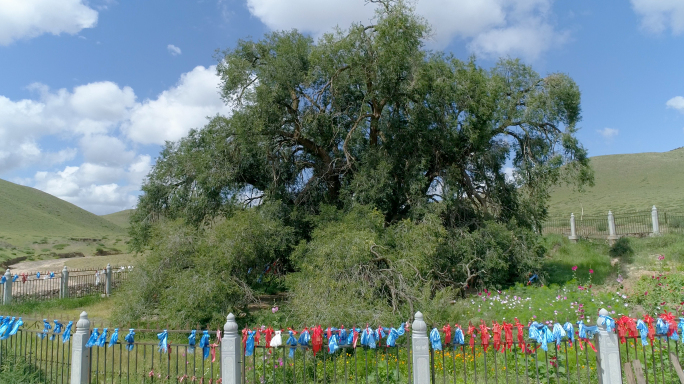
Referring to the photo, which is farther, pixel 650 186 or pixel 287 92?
pixel 650 186

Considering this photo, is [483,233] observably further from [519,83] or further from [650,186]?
[650,186]

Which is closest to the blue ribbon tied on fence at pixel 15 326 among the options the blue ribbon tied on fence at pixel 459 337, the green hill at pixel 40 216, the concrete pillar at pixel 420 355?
the concrete pillar at pixel 420 355

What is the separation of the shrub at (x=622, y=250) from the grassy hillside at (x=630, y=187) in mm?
23309

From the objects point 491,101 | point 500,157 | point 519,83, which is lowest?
point 500,157

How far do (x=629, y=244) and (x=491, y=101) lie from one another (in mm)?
10619

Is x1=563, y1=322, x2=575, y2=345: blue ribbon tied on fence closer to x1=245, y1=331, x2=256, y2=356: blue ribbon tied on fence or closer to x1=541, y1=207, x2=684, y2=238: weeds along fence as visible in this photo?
x1=245, y1=331, x2=256, y2=356: blue ribbon tied on fence

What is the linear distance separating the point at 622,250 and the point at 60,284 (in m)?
23.1

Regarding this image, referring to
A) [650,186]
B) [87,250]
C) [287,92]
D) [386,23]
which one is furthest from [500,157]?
[650,186]

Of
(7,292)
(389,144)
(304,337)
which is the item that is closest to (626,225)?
(389,144)

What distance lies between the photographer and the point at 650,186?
6131 cm

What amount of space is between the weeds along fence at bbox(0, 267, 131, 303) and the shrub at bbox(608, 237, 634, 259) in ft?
63.5

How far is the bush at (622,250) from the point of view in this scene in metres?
18.2

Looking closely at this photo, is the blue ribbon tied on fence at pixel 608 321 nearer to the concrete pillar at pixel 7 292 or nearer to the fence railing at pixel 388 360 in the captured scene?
the fence railing at pixel 388 360

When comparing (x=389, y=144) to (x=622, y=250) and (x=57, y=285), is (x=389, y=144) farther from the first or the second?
(x=57, y=285)
